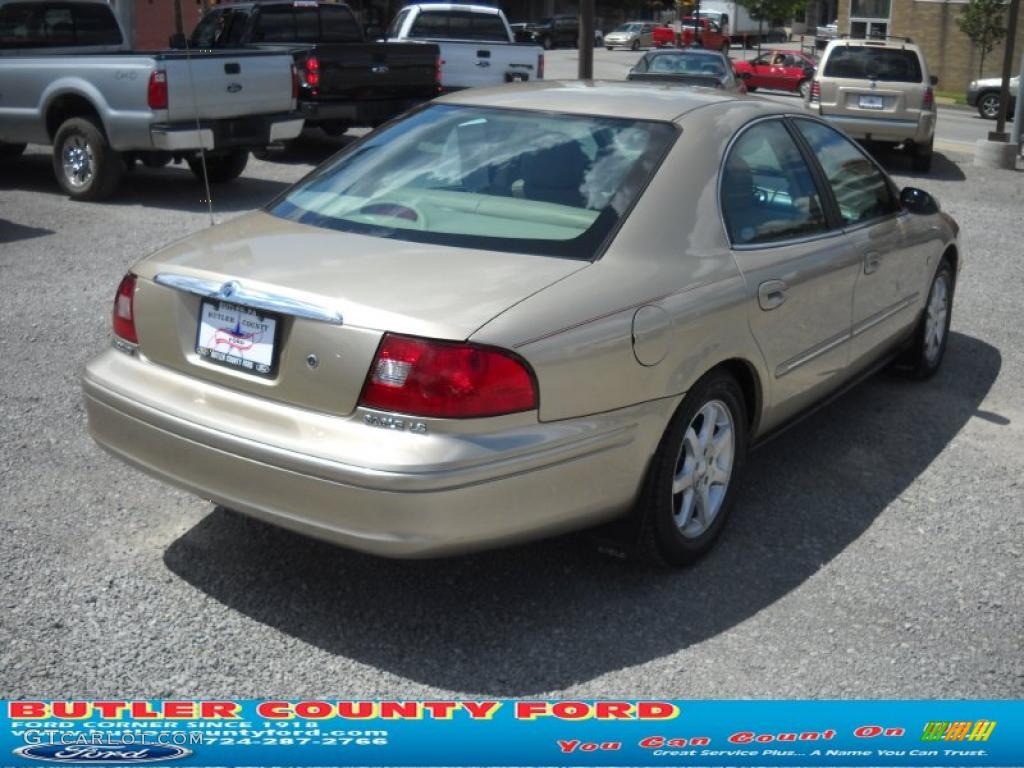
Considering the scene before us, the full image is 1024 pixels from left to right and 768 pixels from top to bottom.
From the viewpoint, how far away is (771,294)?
14.5 ft

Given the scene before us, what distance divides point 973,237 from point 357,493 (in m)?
9.06

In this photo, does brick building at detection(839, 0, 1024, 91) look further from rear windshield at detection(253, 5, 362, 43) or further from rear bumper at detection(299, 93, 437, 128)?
rear bumper at detection(299, 93, 437, 128)

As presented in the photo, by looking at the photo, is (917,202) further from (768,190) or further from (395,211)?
(395,211)

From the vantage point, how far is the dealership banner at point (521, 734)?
2.53 m

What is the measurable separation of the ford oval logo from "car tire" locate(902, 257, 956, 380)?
15.4ft

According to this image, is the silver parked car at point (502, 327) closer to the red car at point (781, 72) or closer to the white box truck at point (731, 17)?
the red car at point (781, 72)

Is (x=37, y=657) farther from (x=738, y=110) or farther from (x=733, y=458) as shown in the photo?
(x=738, y=110)

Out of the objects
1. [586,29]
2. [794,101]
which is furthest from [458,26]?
[794,101]

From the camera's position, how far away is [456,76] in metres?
17.1

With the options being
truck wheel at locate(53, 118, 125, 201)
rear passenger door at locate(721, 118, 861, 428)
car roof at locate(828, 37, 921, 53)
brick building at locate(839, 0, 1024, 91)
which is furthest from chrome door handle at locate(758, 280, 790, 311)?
brick building at locate(839, 0, 1024, 91)

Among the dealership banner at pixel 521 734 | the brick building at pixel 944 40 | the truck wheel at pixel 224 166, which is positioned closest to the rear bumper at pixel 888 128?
the truck wheel at pixel 224 166

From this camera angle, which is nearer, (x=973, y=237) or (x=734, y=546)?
(x=734, y=546)

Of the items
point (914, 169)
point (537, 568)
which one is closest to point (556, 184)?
point (537, 568)

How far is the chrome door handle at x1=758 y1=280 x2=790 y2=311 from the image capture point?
4375 mm
